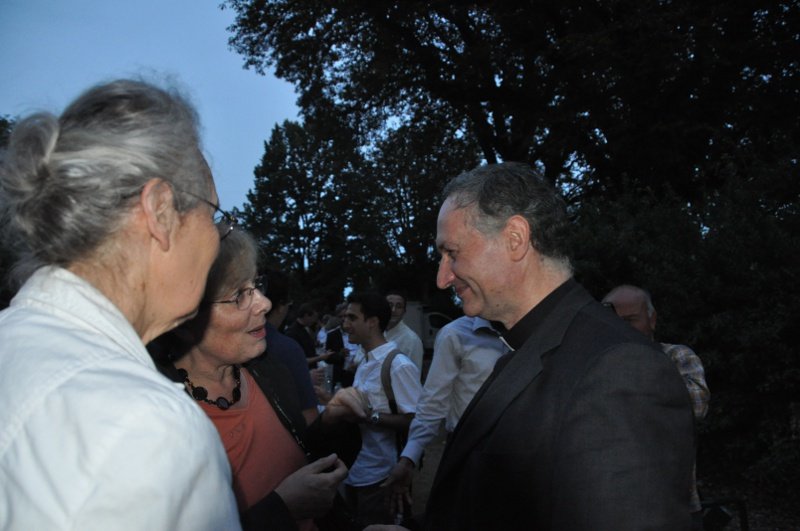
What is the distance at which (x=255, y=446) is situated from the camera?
8.23 ft

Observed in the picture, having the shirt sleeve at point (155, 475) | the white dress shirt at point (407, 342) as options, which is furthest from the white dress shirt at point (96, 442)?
the white dress shirt at point (407, 342)

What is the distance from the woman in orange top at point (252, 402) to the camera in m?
2.37

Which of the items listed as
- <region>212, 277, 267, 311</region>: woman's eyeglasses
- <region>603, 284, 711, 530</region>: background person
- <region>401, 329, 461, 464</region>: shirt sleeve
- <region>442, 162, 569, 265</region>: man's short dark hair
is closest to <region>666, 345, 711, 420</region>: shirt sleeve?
<region>603, 284, 711, 530</region>: background person

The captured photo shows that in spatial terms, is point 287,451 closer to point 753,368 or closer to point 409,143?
point 753,368

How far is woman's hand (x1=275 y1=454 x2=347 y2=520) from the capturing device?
2.25 meters

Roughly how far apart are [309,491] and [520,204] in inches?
50.8

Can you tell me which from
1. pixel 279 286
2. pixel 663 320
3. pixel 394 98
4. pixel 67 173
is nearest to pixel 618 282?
pixel 663 320

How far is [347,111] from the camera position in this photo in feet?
64.5

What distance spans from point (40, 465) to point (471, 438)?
1.35 metres

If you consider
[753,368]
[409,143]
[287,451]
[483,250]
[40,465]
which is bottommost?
[753,368]

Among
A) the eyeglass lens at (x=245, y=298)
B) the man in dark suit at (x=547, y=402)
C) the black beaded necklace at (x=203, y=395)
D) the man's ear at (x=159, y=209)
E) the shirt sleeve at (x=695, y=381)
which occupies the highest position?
the man's ear at (x=159, y=209)

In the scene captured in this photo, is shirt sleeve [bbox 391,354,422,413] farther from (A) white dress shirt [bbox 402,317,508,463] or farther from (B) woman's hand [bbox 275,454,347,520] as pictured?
(B) woman's hand [bbox 275,454,347,520]

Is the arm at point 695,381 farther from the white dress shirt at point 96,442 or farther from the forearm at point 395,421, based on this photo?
the white dress shirt at point 96,442

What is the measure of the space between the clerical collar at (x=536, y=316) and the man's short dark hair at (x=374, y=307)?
3293 millimetres
